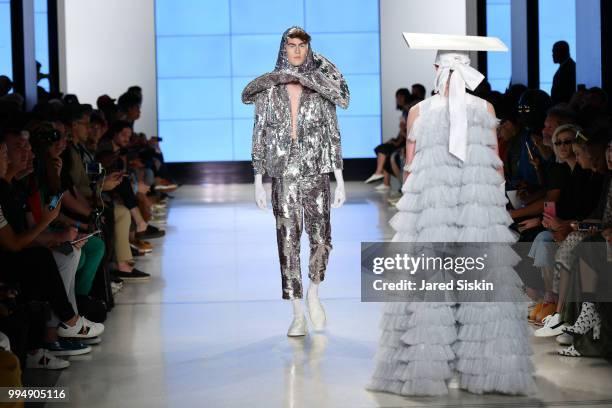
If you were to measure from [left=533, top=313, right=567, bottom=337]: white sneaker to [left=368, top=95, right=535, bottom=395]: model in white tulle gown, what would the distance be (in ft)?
3.69

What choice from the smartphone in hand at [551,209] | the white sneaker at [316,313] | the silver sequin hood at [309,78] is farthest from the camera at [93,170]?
the smartphone in hand at [551,209]

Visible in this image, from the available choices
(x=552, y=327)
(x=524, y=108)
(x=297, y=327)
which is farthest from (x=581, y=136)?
(x=524, y=108)

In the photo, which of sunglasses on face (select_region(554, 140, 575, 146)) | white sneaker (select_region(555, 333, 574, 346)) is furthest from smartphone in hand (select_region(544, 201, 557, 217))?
white sneaker (select_region(555, 333, 574, 346))

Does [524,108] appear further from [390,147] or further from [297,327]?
[390,147]

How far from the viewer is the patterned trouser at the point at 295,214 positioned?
17.7 ft

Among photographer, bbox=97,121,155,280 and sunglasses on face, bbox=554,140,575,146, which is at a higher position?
sunglasses on face, bbox=554,140,575,146

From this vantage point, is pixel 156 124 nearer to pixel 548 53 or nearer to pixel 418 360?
pixel 548 53

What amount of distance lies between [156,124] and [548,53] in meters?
5.76

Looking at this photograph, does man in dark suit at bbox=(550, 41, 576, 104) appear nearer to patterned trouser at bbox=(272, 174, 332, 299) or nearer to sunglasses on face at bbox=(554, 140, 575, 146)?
sunglasses on face at bbox=(554, 140, 575, 146)

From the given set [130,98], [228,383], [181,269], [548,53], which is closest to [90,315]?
[228,383]

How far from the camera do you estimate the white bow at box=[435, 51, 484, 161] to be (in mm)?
4180

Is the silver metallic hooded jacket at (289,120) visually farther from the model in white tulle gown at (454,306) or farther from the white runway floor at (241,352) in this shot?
the model in white tulle gown at (454,306)

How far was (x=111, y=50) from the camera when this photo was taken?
1531 centimetres

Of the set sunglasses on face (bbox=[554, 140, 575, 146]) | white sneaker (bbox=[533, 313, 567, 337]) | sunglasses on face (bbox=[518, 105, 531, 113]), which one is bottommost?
white sneaker (bbox=[533, 313, 567, 337])
